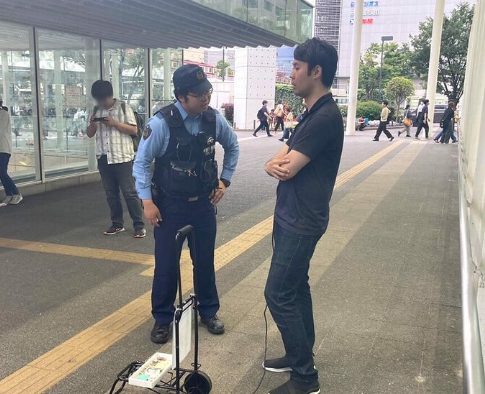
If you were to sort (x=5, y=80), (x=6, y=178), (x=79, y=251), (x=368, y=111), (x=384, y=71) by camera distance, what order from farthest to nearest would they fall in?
(x=384, y=71) < (x=368, y=111) < (x=5, y=80) < (x=6, y=178) < (x=79, y=251)

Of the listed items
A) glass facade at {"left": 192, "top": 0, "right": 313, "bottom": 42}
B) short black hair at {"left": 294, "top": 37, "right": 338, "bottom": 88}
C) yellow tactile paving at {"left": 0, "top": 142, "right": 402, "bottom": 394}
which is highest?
glass facade at {"left": 192, "top": 0, "right": 313, "bottom": 42}

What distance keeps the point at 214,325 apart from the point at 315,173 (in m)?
1.48

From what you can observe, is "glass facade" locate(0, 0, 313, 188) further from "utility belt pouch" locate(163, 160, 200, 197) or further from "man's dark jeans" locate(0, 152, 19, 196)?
"utility belt pouch" locate(163, 160, 200, 197)

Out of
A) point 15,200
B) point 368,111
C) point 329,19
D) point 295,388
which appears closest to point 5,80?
point 15,200

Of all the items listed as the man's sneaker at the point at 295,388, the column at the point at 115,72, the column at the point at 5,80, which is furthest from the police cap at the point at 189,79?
the column at the point at 115,72

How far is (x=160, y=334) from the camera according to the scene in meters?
3.27

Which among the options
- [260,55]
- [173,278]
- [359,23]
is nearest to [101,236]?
[173,278]

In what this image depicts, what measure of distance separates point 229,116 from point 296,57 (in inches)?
1136

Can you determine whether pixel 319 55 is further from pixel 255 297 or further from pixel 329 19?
pixel 329 19

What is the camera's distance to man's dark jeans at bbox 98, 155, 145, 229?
5.75 metres

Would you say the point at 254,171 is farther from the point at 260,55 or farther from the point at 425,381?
the point at 260,55

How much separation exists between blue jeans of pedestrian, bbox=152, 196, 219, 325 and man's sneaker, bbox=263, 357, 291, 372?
64 cm

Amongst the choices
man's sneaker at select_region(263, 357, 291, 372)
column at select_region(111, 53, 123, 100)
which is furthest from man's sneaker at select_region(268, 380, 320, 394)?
column at select_region(111, 53, 123, 100)

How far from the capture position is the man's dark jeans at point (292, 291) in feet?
8.27
